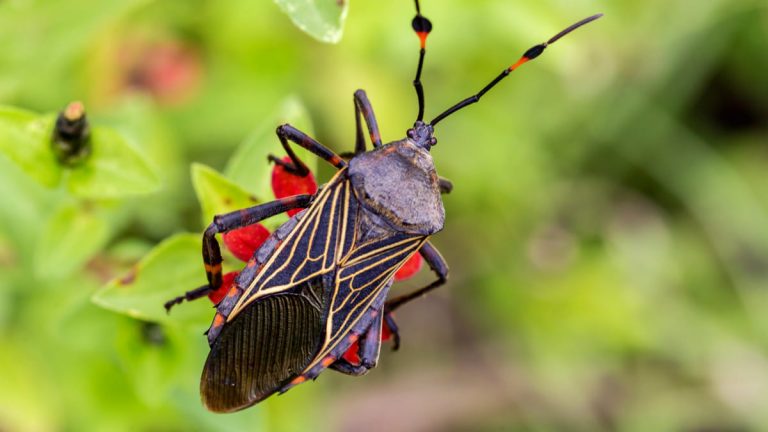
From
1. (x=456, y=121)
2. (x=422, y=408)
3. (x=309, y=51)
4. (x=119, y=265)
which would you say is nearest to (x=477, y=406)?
(x=422, y=408)

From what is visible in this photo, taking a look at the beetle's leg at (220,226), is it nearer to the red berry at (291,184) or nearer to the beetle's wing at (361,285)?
the red berry at (291,184)

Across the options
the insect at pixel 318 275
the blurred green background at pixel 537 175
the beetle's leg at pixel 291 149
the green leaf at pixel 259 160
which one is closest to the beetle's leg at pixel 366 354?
the insect at pixel 318 275

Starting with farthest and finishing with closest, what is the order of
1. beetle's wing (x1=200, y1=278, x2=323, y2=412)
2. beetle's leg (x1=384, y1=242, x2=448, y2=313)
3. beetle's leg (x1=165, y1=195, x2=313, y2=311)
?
beetle's leg (x1=384, y1=242, x2=448, y2=313) → beetle's leg (x1=165, y1=195, x2=313, y2=311) → beetle's wing (x1=200, y1=278, x2=323, y2=412)

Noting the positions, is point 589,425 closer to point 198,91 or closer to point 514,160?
point 514,160

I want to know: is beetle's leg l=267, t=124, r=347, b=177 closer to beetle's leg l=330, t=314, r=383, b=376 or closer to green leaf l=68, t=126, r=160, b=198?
green leaf l=68, t=126, r=160, b=198

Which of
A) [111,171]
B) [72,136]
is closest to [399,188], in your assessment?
A: [111,171]

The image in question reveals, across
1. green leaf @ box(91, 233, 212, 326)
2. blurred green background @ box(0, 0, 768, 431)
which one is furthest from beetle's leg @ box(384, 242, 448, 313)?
blurred green background @ box(0, 0, 768, 431)
